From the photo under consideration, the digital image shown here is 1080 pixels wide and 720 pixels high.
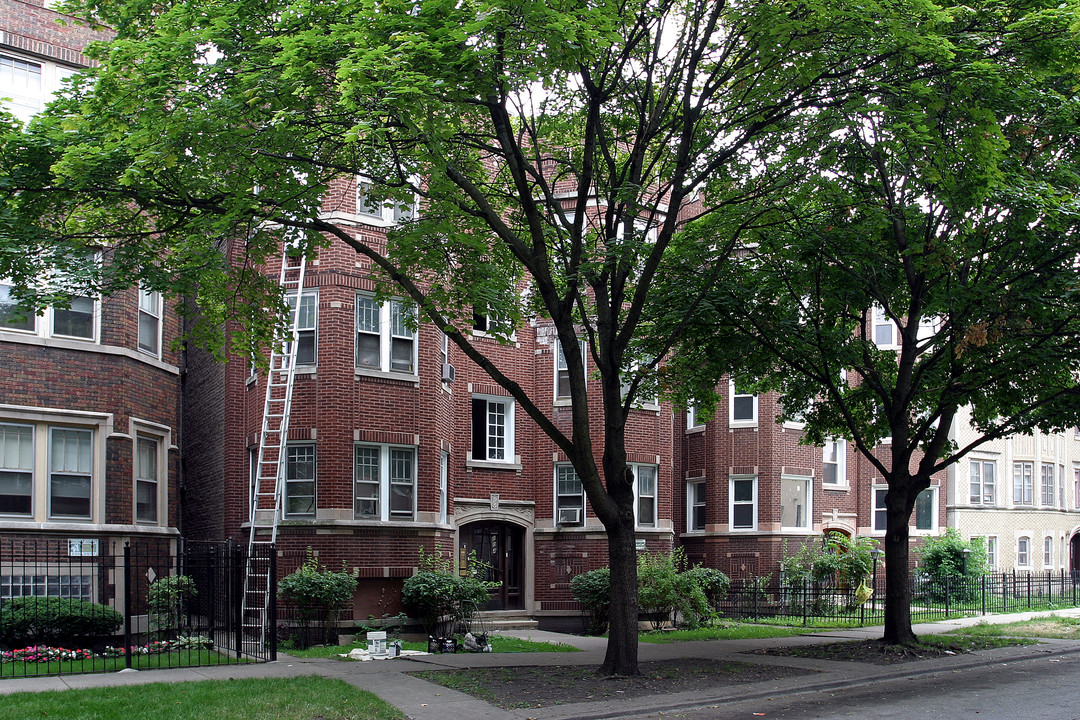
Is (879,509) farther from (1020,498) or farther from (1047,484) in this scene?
(1047,484)

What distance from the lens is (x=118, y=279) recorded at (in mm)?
13008

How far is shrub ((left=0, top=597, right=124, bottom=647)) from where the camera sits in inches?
612

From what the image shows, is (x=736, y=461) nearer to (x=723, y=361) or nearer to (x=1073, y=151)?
(x=723, y=361)

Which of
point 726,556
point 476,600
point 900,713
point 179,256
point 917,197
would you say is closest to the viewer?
point 900,713

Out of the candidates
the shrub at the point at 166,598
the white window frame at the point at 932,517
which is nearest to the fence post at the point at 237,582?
the shrub at the point at 166,598

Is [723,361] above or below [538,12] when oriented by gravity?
below

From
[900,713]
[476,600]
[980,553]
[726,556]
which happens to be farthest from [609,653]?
[980,553]

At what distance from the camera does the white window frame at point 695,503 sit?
98.6ft

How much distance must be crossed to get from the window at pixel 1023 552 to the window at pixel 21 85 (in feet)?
118

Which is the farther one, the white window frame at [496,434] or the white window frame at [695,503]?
the white window frame at [695,503]

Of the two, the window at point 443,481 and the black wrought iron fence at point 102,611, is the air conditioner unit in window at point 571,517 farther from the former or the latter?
the black wrought iron fence at point 102,611

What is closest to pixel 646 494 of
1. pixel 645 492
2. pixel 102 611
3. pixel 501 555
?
pixel 645 492

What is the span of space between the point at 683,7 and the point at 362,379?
9708 mm

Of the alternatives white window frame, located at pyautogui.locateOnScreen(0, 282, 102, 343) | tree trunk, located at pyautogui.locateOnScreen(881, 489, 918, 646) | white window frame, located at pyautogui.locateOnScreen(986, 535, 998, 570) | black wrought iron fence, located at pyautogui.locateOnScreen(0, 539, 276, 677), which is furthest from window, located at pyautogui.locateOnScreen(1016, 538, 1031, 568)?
white window frame, located at pyautogui.locateOnScreen(0, 282, 102, 343)
